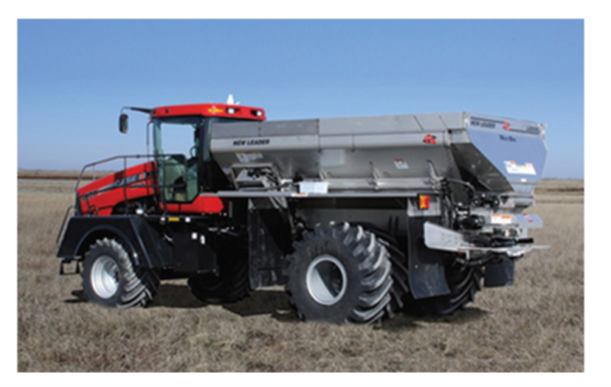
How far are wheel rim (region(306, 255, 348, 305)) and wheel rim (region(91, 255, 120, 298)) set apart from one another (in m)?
3.62

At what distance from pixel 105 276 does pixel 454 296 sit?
216 inches

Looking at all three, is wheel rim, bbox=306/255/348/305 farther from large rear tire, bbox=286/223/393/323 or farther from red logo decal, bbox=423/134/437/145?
red logo decal, bbox=423/134/437/145

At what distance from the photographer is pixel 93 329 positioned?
898 centimetres

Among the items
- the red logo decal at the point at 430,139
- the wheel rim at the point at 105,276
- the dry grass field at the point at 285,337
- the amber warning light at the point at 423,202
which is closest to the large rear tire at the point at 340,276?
the dry grass field at the point at 285,337

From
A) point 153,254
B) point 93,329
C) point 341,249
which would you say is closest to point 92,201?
point 153,254

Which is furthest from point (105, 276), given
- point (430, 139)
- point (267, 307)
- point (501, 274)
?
point (501, 274)

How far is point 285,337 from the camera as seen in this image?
28.7 ft

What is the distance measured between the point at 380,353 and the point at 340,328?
3.30 ft

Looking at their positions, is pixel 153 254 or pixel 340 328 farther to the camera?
pixel 153 254

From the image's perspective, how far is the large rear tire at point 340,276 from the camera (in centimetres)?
898

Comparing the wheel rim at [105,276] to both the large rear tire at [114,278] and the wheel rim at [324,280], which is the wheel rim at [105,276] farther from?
the wheel rim at [324,280]

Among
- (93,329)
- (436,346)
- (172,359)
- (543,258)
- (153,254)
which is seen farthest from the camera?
(543,258)

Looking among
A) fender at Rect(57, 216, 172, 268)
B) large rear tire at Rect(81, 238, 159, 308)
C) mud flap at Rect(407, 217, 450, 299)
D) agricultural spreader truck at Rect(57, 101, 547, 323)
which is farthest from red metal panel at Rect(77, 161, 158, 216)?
mud flap at Rect(407, 217, 450, 299)

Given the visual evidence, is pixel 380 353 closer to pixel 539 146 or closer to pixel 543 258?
pixel 539 146
